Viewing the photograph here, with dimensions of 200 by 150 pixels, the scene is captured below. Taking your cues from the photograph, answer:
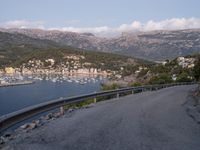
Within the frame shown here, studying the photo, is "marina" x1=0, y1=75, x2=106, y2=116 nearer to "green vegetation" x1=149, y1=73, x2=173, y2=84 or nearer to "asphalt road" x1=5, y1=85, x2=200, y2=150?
"green vegetation" x1=149, y1=73, x2=173, y2=84

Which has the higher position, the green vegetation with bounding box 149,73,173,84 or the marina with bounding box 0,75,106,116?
the green vegetation with bounding box 149,73,173,84

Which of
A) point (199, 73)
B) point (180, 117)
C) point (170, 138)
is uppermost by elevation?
point (170, 138)

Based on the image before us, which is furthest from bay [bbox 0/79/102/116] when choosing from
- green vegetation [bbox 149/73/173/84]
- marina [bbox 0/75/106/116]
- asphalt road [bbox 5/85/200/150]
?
asphalt road [bbox 5/85/200/150]

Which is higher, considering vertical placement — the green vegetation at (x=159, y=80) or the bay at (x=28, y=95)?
the green vegetation at (x=159, y=80)

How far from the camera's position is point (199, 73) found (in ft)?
230

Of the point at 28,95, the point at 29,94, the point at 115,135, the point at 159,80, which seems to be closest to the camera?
the point at 115,135

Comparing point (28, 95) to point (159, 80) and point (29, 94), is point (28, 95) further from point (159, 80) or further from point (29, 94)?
point (159, 80)

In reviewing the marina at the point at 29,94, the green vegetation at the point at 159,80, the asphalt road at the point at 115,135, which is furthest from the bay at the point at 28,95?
the asphalt road at the point at 115,135

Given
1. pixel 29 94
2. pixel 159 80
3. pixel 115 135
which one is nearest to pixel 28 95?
pixel 29 94

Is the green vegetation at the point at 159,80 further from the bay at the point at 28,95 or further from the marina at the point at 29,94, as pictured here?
the bay at the point at 28,95

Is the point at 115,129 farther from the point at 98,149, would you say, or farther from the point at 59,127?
the point at 98,149

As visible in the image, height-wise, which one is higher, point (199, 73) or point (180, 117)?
point (180, 117)

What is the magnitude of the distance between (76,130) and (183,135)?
100 inches

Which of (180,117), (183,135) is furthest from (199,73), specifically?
(183,135)
